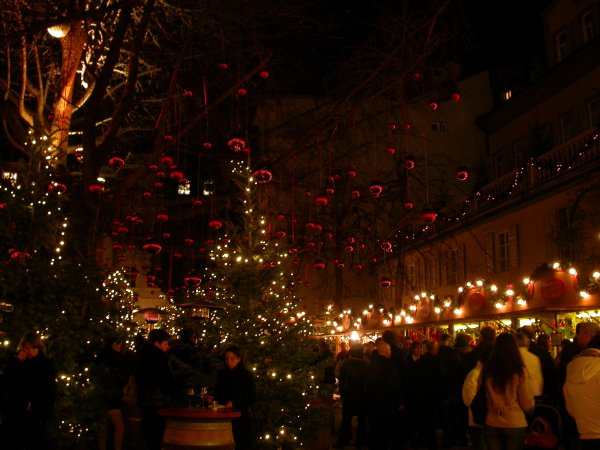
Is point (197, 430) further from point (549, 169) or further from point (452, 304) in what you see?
point (452, 304)

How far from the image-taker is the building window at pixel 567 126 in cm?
2483

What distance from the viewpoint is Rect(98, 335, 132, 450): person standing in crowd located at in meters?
10.5

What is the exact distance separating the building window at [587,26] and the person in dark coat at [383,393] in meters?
17.4

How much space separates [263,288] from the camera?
12.3 meters

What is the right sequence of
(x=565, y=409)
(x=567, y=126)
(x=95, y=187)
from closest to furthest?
(x=565, y=409) → (x=95, y=187) → (x=567, y=126)

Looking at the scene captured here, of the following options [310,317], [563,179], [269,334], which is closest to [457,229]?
[563,179]

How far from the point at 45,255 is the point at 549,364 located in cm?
760

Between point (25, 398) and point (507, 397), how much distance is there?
210 inches

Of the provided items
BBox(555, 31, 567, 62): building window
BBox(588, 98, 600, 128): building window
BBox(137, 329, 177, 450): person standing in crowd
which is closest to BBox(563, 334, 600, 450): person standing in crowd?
BBox(137, 329, 177, 450): person standing in crowd

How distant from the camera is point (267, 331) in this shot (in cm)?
1202

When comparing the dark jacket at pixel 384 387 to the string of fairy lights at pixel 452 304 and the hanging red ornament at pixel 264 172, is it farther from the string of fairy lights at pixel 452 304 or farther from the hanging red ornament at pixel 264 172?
the hanging red ornament at pixel 264 172

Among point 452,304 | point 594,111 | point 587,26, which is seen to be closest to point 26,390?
point 452,304

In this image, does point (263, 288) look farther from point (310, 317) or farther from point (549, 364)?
point (549, 364)

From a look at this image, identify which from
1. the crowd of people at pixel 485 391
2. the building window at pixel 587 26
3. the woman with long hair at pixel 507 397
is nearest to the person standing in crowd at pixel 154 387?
the crowd of people at pixel 485 391
